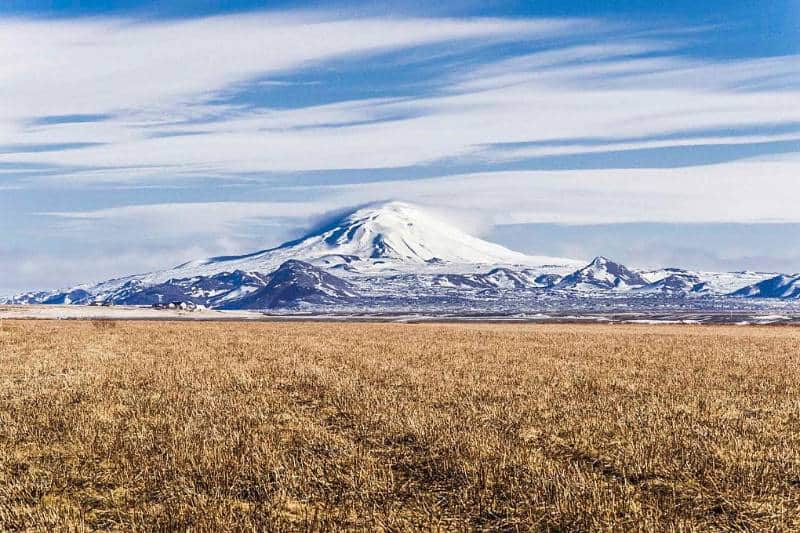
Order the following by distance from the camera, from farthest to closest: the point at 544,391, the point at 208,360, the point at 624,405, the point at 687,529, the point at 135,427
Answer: the point at 208,360 → the point at 544,391 → the point at 624,405 → the point at 135,427 → the point at 687,529

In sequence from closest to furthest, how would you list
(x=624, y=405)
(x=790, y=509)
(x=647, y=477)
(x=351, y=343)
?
(x=790, y=509), (x=647, y=477), (x=624, y=405), (x=351, y=343)

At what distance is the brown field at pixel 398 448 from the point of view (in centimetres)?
924

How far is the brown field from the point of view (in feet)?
30.3

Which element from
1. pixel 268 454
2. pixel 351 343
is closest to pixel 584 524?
pixel 268 454

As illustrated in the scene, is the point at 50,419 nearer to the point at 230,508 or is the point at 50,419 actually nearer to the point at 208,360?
the point at 230,508

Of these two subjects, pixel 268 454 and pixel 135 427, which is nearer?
pixel 268 454

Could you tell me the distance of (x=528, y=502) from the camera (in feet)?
30.9

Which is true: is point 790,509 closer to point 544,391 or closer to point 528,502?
point 528,502

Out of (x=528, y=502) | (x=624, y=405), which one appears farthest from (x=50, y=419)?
(x=624, y=405)

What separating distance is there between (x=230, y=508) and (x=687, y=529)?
495 cm

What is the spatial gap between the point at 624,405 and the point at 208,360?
15280 millimetres

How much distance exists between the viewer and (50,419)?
15.1 m

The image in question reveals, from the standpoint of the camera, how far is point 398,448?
1259 centimetres

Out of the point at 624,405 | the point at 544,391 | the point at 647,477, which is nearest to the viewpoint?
the point at 647,477
